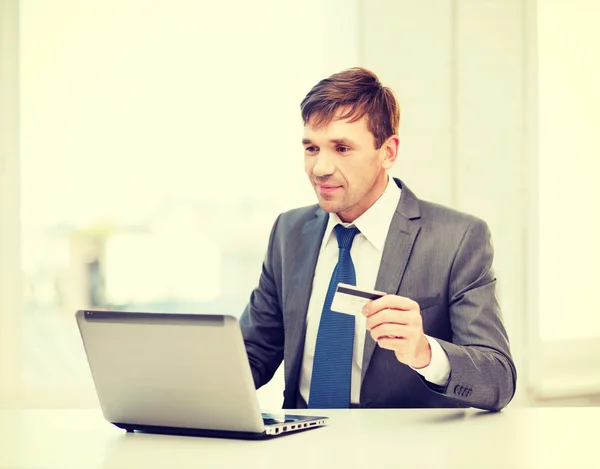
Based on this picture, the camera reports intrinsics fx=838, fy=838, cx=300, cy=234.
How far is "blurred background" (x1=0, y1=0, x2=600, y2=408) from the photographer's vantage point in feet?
11.8

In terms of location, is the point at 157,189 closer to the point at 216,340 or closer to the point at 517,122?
the point at 517,122

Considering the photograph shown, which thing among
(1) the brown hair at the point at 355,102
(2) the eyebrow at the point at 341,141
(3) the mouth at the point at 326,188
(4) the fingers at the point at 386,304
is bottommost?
(4) the fingers at the point at 386,304

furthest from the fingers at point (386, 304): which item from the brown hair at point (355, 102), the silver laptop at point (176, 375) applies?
the brown hair at point (355, 102)

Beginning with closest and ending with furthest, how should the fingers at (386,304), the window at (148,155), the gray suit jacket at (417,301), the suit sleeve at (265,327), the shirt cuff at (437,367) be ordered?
1. the fingers at (386,304)
2. the shirt cuff at (437,367)
3. the gray suit jacket at (417,301)
4. the suit sleeve at (265,327)
5. the window at (148,155)

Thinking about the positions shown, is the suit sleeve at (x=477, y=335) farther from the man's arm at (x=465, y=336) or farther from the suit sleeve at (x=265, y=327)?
the suit sleeve at (x=265, y=327)

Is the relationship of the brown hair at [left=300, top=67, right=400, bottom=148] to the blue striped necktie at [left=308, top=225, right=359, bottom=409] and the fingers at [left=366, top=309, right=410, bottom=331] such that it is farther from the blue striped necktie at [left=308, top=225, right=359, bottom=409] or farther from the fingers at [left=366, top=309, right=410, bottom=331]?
the fingers at [left=366, top=309, right=410, bottom=331]

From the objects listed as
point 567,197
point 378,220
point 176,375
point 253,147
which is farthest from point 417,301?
point 567,197

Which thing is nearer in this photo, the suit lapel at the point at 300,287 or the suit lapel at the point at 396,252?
the suit lapel at the point at 396,252

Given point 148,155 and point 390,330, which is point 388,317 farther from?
point 148,155

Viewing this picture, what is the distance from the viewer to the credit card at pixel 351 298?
1637mm

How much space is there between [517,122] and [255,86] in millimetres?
1181

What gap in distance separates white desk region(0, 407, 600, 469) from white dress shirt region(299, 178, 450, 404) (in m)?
0.34

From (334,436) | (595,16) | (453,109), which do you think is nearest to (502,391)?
(334,436)

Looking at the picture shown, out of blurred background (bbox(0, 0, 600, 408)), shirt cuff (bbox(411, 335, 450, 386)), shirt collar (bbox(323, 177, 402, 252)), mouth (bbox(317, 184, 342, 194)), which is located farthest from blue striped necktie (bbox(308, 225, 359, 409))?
blurred background (bbox(0, 0, 600, 408))
